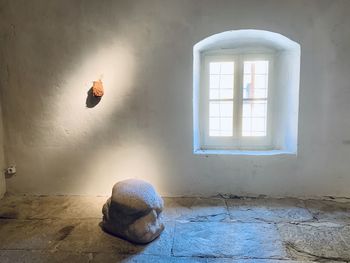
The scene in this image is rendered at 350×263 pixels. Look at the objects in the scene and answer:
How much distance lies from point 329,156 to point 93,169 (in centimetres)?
210

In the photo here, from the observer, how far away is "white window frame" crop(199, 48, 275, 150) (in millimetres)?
2850

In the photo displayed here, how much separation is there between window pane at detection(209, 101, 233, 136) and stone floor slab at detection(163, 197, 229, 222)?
68cm

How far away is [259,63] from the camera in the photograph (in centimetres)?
287

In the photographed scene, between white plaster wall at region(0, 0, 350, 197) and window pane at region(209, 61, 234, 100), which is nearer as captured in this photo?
white plaster wall at region(0, 0, 350, 197)

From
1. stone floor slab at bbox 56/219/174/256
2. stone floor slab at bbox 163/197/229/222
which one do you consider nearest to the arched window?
stone floor slab at bbox 163/197/229/222

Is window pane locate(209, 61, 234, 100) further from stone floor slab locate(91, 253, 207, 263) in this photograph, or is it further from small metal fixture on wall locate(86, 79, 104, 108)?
stone floor slab locate(91, 253, 207, 263)

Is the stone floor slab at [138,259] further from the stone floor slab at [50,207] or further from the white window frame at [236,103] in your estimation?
the white window frame at [236,103]

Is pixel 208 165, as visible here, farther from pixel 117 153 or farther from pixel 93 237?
pixel 93 237

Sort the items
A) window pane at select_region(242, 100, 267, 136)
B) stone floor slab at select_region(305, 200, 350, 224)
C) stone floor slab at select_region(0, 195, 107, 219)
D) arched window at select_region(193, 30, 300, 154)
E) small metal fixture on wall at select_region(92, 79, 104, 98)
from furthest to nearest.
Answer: window pane at select_region(242, 100, 267, 136), arched window at select_region(193, 30, 300, 154), small metal fixture on wall at select_region(92, 79, 104, 98), stone floor slab at select_region(0, 195, 107, 219), stone floor slab at select_region(305, 200, 350, 224)

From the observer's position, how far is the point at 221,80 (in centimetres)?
290

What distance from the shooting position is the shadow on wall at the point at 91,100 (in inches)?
105

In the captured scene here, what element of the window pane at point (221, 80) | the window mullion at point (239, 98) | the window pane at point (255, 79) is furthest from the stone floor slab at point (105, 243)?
the window pane at point (255, 79)

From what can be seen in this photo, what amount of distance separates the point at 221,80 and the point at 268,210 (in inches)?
50.0

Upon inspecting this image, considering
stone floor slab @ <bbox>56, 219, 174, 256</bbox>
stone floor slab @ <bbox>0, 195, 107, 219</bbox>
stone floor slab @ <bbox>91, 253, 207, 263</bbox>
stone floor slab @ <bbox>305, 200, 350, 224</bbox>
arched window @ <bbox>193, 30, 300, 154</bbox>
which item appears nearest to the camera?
stone floor slab @ <bbox>91, 253, 207, 263</bbox>
